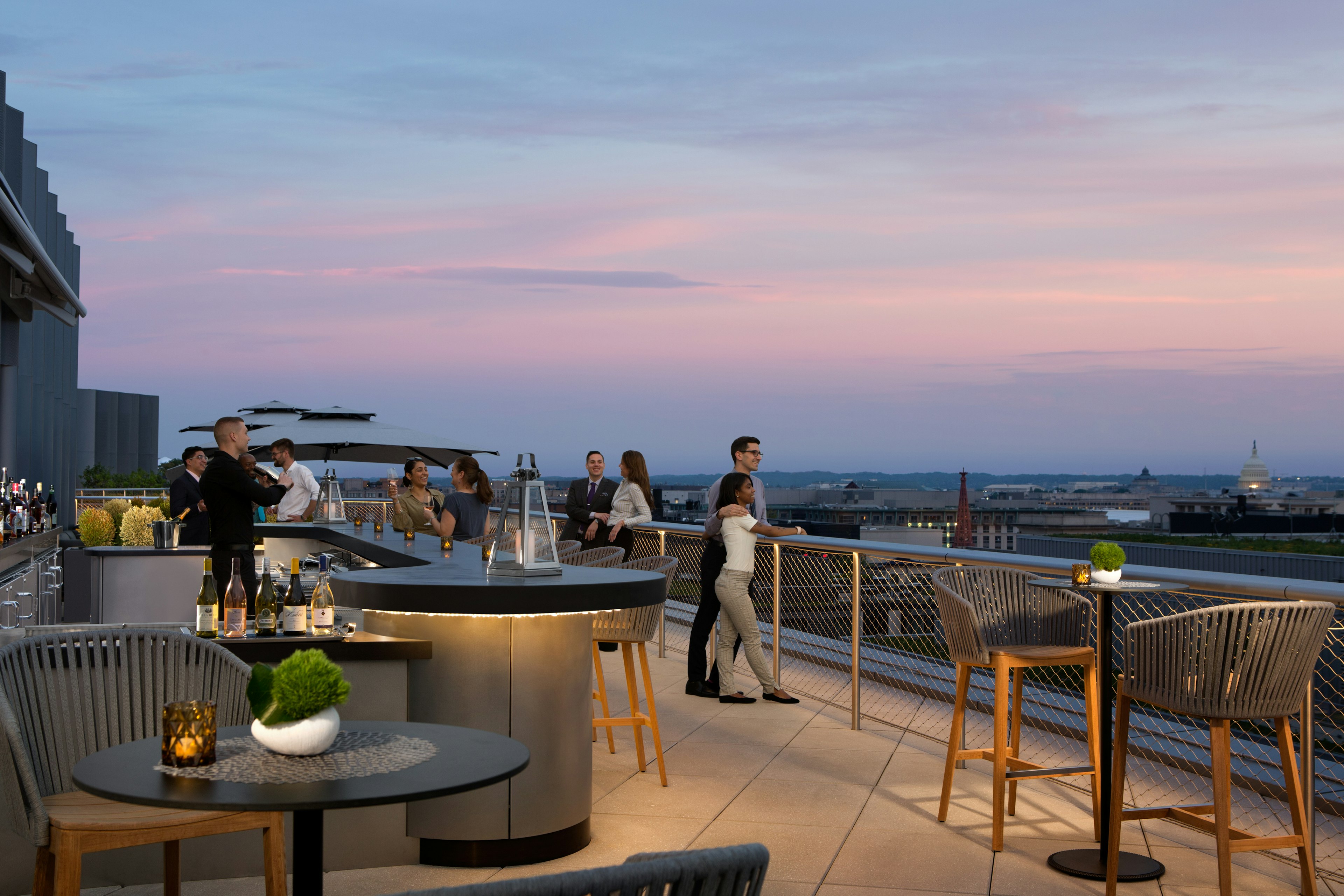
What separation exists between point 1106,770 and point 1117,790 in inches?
16.2

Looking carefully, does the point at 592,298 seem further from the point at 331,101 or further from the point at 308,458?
the point at 308,458

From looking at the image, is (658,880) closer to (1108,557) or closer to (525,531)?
(525,531)

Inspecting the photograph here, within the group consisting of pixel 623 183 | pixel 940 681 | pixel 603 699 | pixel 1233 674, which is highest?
pixel 623 183

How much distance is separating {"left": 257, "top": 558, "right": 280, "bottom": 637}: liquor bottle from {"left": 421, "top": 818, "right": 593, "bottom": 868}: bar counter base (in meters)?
0.96

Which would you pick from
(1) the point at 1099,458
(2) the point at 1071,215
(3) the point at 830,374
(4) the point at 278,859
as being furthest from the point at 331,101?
(1) the point at 1099,458

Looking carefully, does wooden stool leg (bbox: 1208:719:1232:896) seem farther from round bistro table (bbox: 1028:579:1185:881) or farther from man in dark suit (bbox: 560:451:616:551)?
man in dark suit (bbox: 560:451:616:551)

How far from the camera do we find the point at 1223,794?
3.65 meters

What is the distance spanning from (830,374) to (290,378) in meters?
21.5

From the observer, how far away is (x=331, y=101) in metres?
15.0

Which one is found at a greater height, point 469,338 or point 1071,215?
point 1071,215

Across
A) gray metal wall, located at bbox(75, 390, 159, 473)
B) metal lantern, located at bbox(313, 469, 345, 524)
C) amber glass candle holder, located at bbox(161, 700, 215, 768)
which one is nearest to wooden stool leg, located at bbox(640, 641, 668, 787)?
amber glass candle holder, located at bbox(161, 700, 215, 768)

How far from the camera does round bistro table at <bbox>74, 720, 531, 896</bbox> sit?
6.52 feet

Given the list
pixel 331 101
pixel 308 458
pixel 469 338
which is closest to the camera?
pixel 308 458

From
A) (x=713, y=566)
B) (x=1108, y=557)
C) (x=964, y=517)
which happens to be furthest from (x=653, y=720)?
(x=964, y=517)
